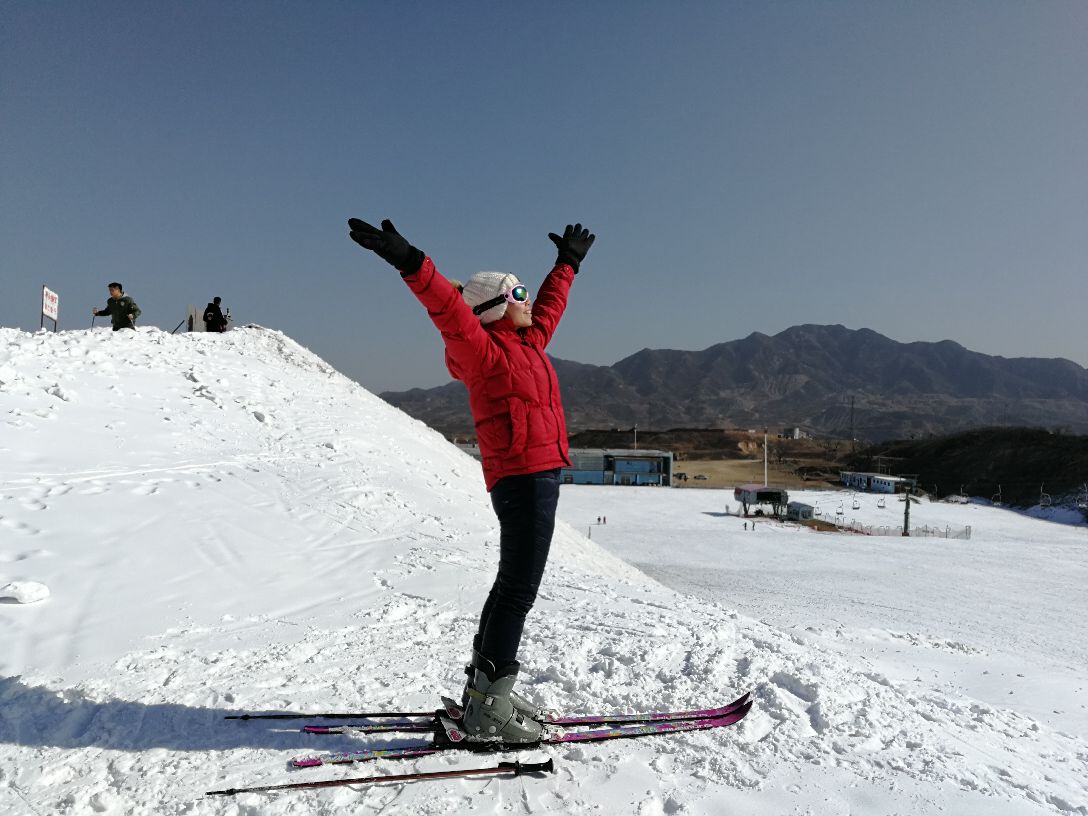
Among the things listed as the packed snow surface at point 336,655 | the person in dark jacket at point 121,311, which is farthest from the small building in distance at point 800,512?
the person in dark jacket at point 121,311

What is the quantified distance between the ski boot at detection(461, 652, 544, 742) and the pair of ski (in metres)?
0.05

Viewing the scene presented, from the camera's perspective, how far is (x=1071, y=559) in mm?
24719

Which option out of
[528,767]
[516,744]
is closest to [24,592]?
[516,744]

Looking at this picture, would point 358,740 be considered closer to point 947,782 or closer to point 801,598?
point 947,782

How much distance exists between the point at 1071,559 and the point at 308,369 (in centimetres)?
3002

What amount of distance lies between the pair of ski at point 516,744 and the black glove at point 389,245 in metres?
2.30

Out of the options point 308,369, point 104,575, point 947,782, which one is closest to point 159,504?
point 104,575

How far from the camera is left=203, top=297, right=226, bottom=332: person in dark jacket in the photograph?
22031 mm

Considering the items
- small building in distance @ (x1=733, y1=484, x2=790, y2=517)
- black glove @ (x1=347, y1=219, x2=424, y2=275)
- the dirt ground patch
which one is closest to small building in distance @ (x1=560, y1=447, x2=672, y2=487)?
the dirt ground patch

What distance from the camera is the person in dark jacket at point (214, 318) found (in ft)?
72.3

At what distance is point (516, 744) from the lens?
10.4ft

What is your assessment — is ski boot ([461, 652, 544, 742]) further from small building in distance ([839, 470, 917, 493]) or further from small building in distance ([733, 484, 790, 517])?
small building in distance ([839, 470, 917, 493])

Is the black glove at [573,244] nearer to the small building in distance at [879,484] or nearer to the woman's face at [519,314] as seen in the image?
the woman's face at [519,314]

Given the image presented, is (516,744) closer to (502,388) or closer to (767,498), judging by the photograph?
(502,388)
